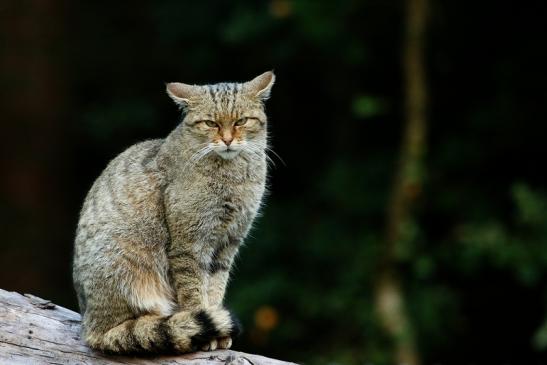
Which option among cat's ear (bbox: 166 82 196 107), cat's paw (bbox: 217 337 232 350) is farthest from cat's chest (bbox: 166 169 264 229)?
cat's paw (bbox: 217 337 232 350)

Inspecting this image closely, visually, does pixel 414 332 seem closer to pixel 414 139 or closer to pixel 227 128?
pixel 414 139

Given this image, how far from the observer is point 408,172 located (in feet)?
25.0

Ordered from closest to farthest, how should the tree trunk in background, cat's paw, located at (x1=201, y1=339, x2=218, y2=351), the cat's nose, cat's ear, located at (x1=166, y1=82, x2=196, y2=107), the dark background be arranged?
cat's paw, located at (x1=201, y1=339, x2=218, y2=351) < the cat's nose < cat's ear, located at (x1=166, y1=82, x2=196, y2=107) < the tree trunk in background < the dark background

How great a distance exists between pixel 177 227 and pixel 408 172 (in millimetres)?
3602

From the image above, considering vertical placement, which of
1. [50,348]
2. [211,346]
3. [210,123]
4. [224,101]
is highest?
[224,101]

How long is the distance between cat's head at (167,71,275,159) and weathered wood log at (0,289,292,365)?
1.01m

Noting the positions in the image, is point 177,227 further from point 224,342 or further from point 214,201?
point 224,342

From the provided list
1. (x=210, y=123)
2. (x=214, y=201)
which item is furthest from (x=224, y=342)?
(x=210, y=123)

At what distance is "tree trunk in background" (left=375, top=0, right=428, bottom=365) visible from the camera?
7.64 m

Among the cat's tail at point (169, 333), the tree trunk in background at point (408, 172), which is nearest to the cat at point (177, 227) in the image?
the cat's tail at point (169, 333)

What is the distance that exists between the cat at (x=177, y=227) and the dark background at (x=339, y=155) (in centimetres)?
317

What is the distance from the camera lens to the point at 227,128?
4.56 metres

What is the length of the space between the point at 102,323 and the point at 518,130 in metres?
4.97

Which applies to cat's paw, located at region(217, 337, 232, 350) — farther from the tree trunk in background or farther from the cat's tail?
the tree trunk in background
